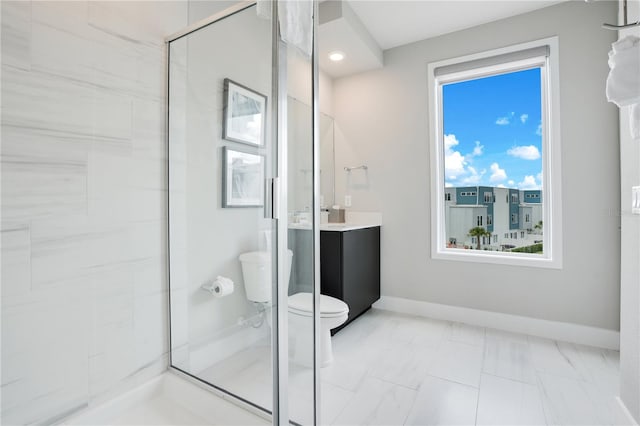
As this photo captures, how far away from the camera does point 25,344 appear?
1148 mm

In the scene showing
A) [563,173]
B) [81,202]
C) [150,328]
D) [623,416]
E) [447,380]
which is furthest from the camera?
[563,173]

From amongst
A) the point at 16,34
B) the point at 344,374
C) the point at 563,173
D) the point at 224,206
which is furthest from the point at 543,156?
the point at 16,34

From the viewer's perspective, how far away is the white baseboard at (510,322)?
225 centimetres

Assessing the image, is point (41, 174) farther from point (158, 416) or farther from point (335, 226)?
point (335, 226)

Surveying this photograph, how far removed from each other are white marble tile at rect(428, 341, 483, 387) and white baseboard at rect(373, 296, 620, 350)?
1.52 ft

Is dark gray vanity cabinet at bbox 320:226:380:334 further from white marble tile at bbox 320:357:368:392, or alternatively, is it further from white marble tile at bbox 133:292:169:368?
white marble tile at bbox 133:292:169:368

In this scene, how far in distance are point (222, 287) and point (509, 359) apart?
189cm

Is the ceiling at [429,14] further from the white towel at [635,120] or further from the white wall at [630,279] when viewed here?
the white towel at [635,120]

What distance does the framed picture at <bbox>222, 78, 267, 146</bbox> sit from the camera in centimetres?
129

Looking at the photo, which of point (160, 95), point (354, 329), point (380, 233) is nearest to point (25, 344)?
point (160, 95)

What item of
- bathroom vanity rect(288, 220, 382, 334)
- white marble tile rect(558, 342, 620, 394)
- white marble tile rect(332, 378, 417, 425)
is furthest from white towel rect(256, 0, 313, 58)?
white marble tile rect(558, 342, 620, 394)

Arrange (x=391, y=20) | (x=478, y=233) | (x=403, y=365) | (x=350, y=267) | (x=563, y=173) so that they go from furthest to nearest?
(x=478, y=233) → (x=391, y=20) → (x=350, y=267) → (x=563, y=173) → (x=403, y=365)

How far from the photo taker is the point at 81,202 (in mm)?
1298

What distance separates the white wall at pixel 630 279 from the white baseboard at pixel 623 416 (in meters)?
0.03
